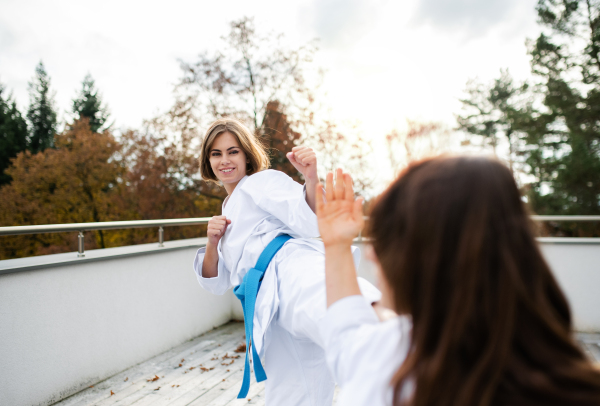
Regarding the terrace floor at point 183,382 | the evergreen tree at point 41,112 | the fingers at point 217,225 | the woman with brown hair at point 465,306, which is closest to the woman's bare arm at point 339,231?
the woman with brown hair at point 465,306

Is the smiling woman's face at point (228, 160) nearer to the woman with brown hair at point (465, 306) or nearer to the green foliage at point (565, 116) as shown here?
the woman with brown hair at point (465, 306)

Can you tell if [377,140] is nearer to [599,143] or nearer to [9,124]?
[599,143]

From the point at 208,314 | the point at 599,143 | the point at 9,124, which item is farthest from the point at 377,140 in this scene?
the point at 9,124

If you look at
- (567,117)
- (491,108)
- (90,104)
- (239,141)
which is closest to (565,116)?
(567,117)

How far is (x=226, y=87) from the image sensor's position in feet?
37.6

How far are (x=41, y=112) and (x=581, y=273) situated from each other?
2792 centimetres

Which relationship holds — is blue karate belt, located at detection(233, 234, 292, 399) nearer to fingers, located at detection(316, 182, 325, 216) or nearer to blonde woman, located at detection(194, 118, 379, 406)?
blonde woman, located at detection(194, 118, 379, 406)

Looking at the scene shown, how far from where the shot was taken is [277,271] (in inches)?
63.5

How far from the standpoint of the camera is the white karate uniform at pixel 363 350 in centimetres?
66

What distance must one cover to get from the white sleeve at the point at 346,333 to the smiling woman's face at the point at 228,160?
144 cm

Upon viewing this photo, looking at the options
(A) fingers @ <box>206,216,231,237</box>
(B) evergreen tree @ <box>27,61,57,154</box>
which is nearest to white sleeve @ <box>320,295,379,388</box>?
(A) fingers @ <box>206,216,231,237</box>

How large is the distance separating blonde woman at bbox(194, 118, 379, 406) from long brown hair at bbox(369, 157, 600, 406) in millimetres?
607

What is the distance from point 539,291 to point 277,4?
41.3 feet

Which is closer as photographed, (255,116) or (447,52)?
(255,116)
